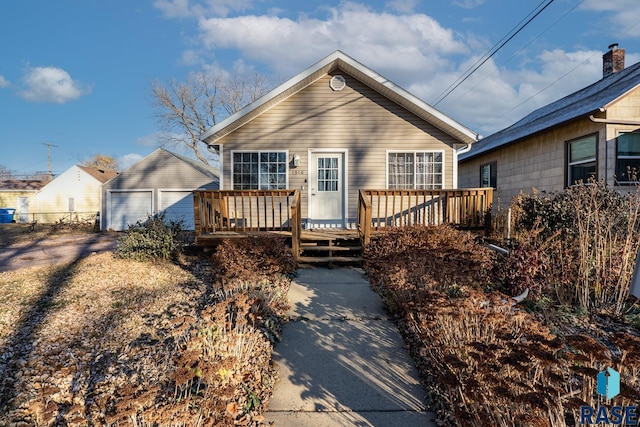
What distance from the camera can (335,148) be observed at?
9172 mm

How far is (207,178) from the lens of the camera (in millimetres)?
17500

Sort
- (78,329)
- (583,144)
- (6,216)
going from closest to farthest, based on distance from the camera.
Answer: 1. (78,329)
2. (583,144)
3. (6,216)

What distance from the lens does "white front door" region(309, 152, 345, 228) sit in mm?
9219

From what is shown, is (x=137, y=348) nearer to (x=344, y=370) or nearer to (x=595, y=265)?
(x=344, y=370)

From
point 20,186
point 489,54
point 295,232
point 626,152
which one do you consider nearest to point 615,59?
point 489,54

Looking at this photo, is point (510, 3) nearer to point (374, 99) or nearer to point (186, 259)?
point (374, 99)

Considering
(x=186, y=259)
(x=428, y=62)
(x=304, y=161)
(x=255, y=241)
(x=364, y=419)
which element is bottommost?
(x=364, y=419)

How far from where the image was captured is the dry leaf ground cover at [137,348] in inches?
94.5

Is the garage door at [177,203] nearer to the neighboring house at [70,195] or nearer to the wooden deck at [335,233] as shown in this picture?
the wooden deck at [335,233]

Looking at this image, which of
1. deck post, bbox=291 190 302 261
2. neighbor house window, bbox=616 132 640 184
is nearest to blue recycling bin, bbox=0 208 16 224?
deck post, bbox=291 190 302 261

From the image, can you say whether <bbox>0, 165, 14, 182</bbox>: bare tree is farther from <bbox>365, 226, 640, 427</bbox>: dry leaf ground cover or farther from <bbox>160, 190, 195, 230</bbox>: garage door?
<bbox>365, 226, 640, 427</bbox>: dry leaf ground cover

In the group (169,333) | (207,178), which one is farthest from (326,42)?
(169,333)

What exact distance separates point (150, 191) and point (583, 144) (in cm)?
1677

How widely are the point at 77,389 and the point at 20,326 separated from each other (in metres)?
1.80
